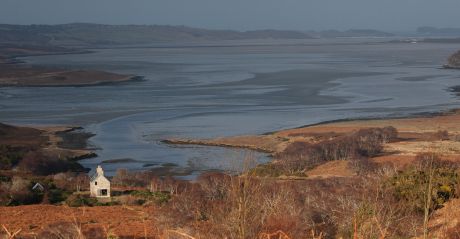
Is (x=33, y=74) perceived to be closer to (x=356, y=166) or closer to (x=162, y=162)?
(x=162, y=162)

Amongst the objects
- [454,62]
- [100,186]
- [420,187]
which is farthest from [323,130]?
[454,62]

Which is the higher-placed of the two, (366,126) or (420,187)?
(420,187)

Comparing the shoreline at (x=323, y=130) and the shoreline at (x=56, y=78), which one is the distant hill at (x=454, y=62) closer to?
the shoreline at (x=56, y=78)

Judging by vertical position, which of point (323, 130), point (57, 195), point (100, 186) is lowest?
point (323, 130)

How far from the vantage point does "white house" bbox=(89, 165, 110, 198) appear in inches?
744

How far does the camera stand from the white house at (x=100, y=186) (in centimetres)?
1889

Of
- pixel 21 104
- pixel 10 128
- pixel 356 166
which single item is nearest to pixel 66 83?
pixel 21 104

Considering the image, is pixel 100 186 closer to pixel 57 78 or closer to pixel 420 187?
pixel 420 187

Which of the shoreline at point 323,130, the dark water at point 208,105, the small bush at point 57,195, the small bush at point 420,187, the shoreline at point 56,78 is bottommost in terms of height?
the shoreline at point 56,78

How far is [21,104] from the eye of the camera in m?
61.7

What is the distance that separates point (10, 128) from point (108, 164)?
13.1 meters

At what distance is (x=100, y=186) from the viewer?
19.0 m

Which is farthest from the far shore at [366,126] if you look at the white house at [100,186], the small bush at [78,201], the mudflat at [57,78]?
the mudflat at [57,78]

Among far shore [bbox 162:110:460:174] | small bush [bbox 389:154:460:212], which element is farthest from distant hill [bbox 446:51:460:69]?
small bush [bbox 389:154:460:212]
